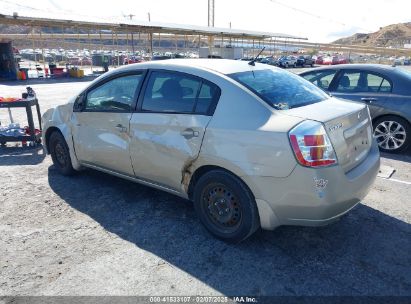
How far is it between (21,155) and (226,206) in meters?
4.59

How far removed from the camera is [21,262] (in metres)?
3.09

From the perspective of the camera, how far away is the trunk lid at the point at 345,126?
2.92 metres

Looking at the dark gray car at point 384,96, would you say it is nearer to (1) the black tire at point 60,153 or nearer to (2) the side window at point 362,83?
(2) the side window at point 362,83

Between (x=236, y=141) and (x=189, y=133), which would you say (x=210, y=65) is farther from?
(x=236, y=141)

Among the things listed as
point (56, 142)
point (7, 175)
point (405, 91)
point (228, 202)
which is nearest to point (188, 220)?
point (228, 202)

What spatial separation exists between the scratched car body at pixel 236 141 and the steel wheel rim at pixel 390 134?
2950mm

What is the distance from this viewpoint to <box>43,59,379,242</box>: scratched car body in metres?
2.82

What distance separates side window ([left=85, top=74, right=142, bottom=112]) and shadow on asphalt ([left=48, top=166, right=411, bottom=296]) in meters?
1.15

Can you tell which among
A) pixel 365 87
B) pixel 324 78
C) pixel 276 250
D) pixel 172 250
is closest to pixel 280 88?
pixel 276 250

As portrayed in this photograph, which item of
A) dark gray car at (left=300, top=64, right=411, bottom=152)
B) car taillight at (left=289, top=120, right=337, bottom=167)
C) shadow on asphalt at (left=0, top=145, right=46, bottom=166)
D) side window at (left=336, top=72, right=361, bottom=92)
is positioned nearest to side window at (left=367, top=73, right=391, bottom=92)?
dark gray car at (left=300, top=64, right=411, bottom=152)

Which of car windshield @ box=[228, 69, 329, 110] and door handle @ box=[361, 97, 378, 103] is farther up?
car windshield @ box=[228, 69, 329, 110]

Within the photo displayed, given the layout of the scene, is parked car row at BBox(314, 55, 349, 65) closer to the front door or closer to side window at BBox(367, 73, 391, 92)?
side window at BBox(367, 73, 391, 92)

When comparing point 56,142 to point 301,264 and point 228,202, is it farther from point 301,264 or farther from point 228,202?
point 301,264

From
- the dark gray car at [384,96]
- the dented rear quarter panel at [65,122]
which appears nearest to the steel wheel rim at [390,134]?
the dark gray car at [384,96]
